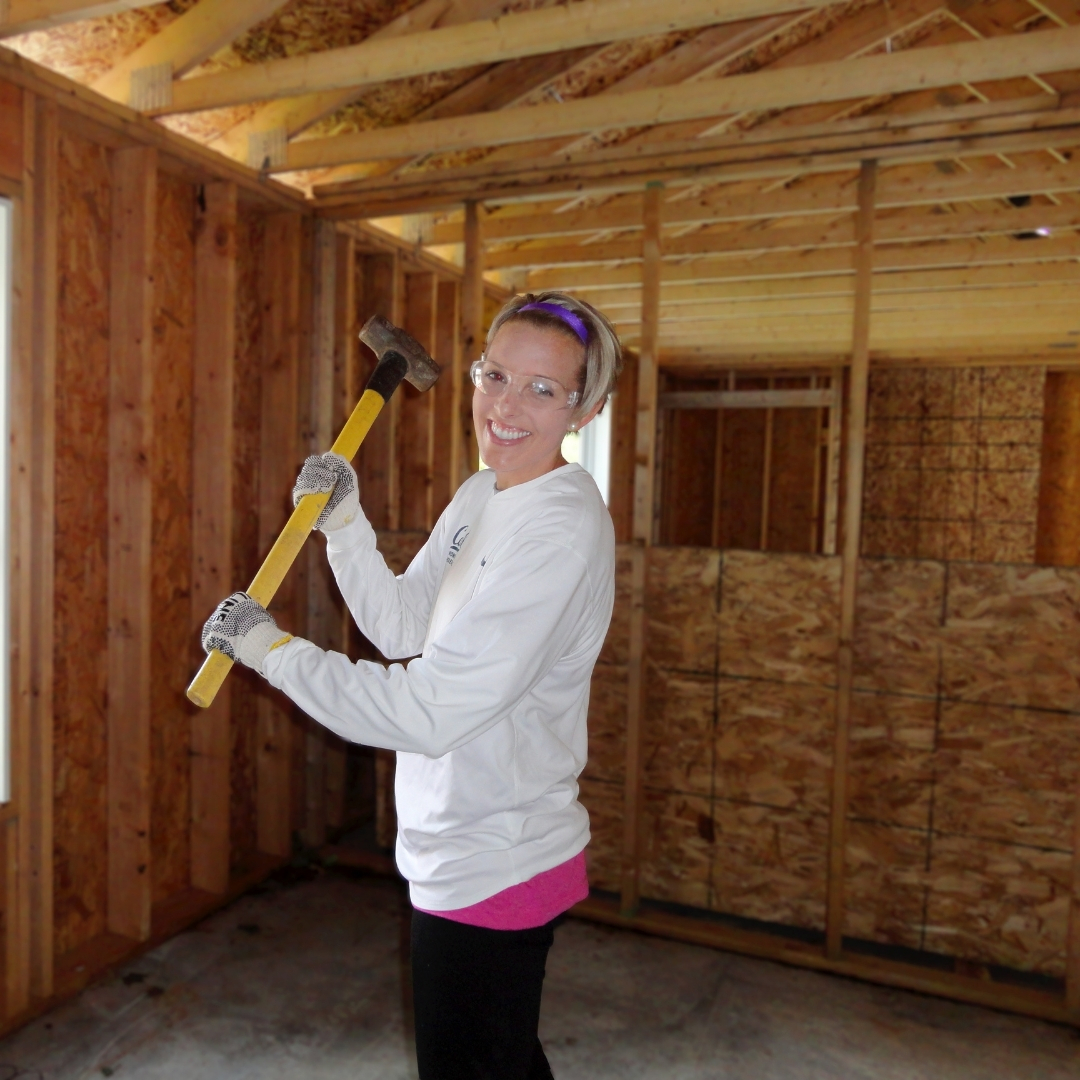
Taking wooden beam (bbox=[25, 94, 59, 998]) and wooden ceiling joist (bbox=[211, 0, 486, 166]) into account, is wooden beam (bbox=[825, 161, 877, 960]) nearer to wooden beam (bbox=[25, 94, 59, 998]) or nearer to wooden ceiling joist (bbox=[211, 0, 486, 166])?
wooden ceiling joist (bbox=[211, 0, 486, 166])

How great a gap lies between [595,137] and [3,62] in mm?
2147

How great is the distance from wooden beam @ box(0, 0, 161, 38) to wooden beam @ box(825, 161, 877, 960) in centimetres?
227

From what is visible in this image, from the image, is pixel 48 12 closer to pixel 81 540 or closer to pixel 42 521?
pixel 42 521

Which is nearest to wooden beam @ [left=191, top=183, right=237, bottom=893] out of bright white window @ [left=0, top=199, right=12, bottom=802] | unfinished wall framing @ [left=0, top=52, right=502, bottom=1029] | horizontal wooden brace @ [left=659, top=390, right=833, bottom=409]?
unfinished wall framing @ [left=0, top=52, right=502, bottom=1029]

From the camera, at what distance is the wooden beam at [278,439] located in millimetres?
3689

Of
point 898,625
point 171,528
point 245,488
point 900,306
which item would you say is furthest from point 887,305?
point 171,528

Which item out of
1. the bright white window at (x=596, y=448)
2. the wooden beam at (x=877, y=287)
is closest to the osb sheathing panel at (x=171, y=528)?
the wooden beam at (x=877, y=287)

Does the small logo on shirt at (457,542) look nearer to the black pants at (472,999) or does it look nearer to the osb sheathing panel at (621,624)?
the black pants at (472,999)

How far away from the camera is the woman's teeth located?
143cm

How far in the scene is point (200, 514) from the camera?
336 centimetres

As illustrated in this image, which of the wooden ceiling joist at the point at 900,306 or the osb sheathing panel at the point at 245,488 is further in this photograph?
the wooden ceiling joist at the point at 900,306

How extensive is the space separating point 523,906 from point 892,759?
2.28 meters

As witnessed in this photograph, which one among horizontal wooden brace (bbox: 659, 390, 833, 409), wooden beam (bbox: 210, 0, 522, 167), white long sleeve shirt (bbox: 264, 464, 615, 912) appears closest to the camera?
white long sleeve shirt (bbox: 264, 464, 615, 912)

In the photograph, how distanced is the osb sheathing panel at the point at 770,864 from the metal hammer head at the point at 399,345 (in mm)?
2233
